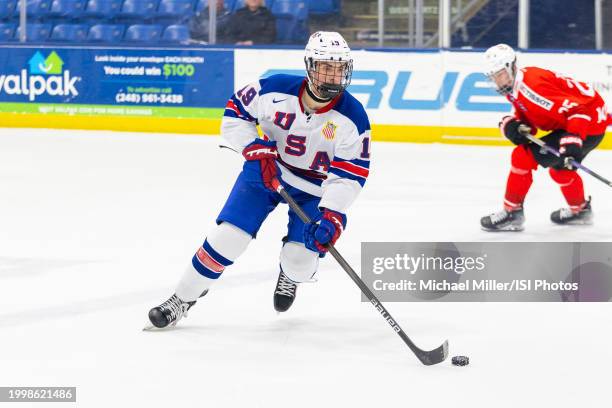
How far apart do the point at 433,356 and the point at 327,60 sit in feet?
3.05

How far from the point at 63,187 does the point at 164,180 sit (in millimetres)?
656

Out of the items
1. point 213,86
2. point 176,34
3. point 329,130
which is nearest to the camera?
point 329,130

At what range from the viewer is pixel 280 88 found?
342 centimetres

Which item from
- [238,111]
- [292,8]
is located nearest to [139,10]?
[292,8]

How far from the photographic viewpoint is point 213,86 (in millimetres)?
9398

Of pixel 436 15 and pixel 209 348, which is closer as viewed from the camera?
pixel 209 348

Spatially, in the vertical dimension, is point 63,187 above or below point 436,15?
below

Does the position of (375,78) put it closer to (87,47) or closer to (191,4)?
(191,4)

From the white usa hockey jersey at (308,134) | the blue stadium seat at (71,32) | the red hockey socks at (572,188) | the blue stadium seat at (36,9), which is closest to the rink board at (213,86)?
the blue stadium seat at (71,32)

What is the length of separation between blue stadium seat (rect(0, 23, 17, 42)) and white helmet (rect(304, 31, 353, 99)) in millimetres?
7277

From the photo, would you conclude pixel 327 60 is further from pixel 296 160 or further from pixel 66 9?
pixel 66 9

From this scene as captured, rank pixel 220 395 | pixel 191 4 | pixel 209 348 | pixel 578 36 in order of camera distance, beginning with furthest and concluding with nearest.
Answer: pixel 191 4, pixel 578 36, pixel 209 348, pixel 220 395

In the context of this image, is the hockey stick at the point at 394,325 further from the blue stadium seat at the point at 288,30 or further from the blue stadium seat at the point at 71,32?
the blue stadium seat at the point at 71,32

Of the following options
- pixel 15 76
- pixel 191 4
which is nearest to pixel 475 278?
pixel 191 4
